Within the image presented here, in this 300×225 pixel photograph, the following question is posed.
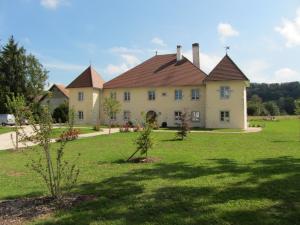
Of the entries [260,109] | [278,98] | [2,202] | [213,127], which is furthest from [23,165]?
[278,98]

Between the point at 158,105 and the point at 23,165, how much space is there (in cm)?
2960

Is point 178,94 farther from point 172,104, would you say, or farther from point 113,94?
point 113,94

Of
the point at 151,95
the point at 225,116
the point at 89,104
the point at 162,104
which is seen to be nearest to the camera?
the point at 225,116

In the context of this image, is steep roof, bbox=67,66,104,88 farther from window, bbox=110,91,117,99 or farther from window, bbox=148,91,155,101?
window, bbox=148,91,155,101

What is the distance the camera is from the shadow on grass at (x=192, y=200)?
6.09 meters

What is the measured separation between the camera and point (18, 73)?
55969 millimetres

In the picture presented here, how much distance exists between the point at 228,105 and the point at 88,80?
18754 millimetres

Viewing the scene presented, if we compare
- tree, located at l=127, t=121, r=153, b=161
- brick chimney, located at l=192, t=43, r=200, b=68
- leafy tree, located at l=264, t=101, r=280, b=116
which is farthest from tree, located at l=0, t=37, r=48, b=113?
leafy tree, located at l=264, t=101, r=280, b=116

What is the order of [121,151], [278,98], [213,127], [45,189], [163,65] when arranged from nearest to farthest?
[45,189] < [121,151] < [213,127] < [163,65] < [278,98]

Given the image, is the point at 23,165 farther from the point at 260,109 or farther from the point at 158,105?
the point at 260,109

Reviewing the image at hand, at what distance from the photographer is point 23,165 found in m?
13.5

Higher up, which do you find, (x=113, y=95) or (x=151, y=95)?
(x=113, y=95)

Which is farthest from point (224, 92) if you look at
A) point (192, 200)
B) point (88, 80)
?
point (192, 200)

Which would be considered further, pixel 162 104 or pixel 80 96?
pixel 80 96
